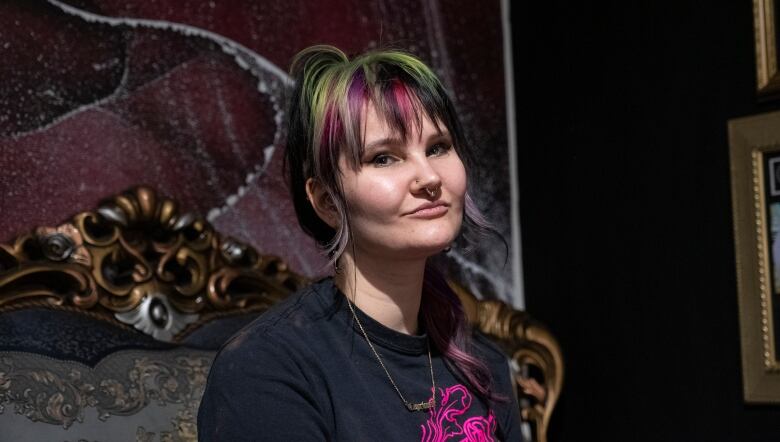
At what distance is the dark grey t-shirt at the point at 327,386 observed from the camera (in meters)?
1.53

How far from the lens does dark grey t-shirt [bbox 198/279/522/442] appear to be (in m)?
1.53

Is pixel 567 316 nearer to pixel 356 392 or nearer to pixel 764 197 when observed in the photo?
pixel 764 197

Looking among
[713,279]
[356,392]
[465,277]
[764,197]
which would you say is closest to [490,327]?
[465,277]

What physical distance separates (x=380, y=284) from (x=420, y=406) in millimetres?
220

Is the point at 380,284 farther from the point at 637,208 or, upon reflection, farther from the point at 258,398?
the point at 637,208

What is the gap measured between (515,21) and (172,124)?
1305 millimetres

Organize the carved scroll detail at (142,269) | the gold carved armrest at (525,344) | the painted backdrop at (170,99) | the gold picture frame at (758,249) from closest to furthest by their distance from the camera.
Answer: the carved scroll detail at (142,269) → the painted backdrop at (170,99) → the gold picture frame at (758,249) → the gold carved armrest at (525,344)

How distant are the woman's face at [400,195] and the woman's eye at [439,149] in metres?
0.03

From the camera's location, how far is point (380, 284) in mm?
1768

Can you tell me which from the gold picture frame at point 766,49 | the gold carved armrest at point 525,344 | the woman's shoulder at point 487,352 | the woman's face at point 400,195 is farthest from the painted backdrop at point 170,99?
the gold picture frame at point 766,49

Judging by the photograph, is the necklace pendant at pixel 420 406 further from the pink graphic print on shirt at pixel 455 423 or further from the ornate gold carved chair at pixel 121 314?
the ornate gold carved chair at pixel 121 314

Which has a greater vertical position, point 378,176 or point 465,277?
point 378,176

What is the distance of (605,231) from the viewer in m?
2.96

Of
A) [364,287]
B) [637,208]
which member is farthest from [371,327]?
[637,208]
